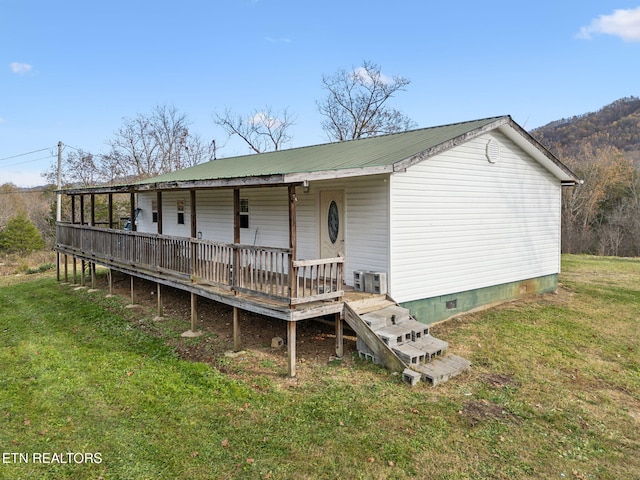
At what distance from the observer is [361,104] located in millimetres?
34250

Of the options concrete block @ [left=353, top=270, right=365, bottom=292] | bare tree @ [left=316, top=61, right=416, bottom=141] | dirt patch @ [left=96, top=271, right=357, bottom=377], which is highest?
bare tree @ [left=316, top=61, right=416, bottom=141]

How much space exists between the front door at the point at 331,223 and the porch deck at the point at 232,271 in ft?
1.85

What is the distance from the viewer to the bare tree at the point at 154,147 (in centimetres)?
3678

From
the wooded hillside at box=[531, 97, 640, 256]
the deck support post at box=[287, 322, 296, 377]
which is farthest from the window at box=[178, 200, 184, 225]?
the wooded hillside at box=[531, 97, 640, 256]

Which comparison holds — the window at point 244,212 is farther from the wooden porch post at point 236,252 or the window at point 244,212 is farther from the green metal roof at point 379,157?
the wooden porch post at point 236,252

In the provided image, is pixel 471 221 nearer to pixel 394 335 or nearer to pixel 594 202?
pixel 394 335

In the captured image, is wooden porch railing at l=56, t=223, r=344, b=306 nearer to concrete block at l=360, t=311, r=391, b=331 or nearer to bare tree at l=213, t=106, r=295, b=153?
concrete block at l=360, t=311, r=391, b=331

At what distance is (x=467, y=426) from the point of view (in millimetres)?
5180

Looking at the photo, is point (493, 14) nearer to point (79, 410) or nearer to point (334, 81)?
point (334, 81)

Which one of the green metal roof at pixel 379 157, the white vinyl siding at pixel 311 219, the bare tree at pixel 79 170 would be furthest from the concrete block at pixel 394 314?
the bare tree at pixel 79 170

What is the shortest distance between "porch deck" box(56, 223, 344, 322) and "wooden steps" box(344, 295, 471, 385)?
568 millimetres

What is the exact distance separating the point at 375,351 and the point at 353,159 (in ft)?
13.6

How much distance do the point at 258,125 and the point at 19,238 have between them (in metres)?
19.6

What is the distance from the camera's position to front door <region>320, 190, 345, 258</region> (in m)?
9.34
